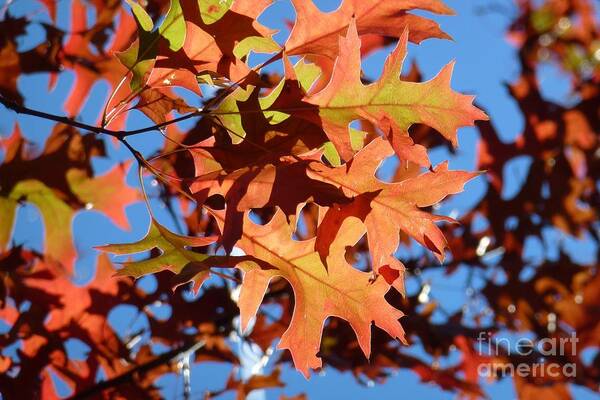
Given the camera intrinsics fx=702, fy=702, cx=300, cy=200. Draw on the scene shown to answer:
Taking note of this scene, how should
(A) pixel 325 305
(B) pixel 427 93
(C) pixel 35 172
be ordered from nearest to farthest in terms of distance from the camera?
(B) pixel 427 93 < (A) pixel 325 305 < (C) pixel 35 172

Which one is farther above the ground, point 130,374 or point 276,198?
point 276,198

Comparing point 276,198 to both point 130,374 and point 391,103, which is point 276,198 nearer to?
point 391,103

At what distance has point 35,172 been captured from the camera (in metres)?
1.19

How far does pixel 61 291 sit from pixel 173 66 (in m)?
0.61

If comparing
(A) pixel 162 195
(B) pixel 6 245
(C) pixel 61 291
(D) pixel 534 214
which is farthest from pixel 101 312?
(D) pixel 534 214

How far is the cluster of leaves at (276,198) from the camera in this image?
0.76 meters

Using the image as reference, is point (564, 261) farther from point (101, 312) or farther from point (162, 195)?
point (101, 312)

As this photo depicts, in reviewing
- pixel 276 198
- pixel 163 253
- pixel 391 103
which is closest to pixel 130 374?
pixel 163 253
